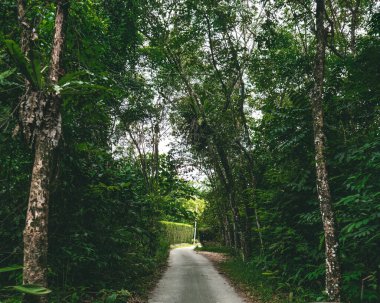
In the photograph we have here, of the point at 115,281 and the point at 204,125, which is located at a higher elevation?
the point at 204,125

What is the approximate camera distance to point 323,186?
6742 mm

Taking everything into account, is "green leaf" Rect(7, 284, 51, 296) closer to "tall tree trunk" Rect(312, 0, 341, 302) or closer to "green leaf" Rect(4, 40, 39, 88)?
"green leaf" Rect(4, 40, 39, 88)

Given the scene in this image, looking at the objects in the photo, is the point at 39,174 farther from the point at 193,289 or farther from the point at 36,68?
the point at 193,289

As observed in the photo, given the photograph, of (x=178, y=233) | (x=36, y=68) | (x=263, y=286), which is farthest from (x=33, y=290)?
(x=178, y=233)

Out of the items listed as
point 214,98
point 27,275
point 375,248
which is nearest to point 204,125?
point 214,98

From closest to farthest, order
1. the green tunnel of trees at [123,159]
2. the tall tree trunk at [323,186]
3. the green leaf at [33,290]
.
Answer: the green leaf at [33,290] → the green tunnel of trees at [123,159] → the tall tree trunk at [323,186]

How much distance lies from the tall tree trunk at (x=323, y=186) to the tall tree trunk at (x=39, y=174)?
5387 mm

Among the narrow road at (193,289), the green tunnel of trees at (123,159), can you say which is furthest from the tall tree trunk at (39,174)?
the narrow road at (193,289)

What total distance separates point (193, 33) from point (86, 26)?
578cm

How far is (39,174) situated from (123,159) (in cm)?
546

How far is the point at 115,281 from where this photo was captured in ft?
27.5

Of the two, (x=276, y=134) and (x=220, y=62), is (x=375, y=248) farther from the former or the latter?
(x=220, y=62)

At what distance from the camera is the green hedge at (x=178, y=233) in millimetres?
34144

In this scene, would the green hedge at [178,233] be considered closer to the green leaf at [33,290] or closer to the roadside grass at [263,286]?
the roadside grass at [263,286]
